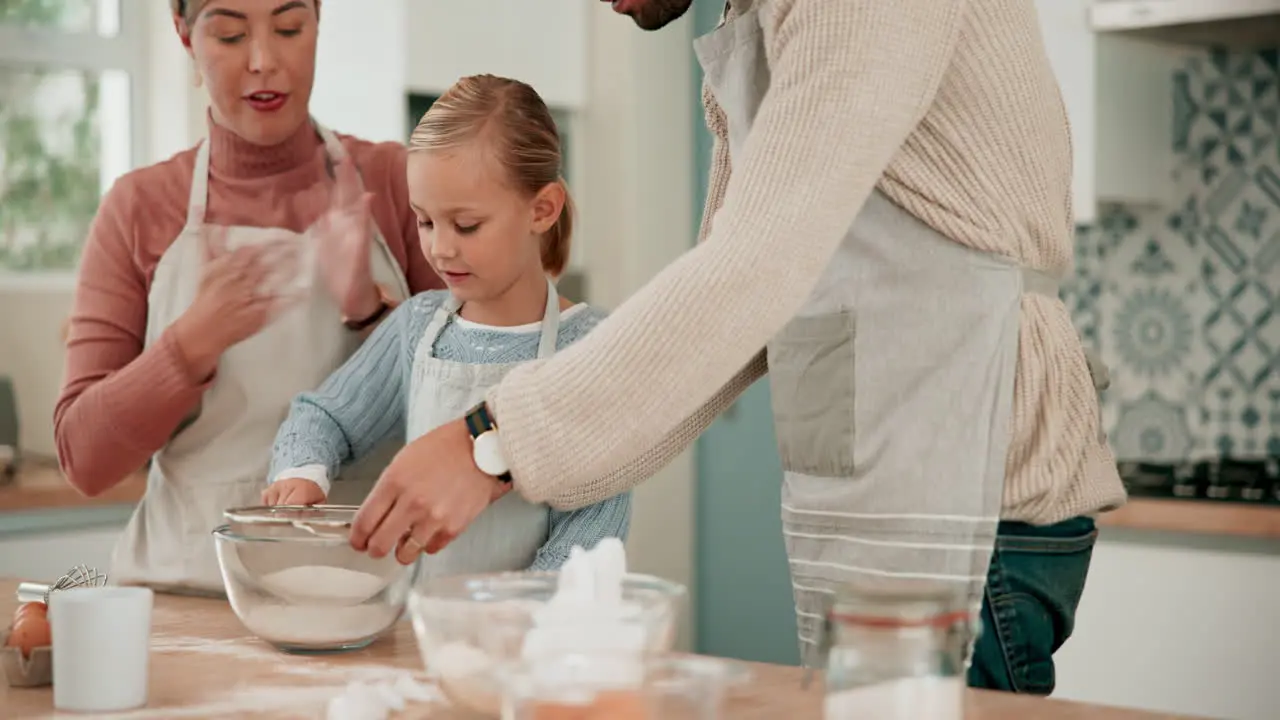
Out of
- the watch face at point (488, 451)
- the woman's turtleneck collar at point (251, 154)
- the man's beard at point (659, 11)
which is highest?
the man's beard at point (659, 11)

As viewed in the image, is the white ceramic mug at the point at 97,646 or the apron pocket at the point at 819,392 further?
the apron pocket at the point at 819,392

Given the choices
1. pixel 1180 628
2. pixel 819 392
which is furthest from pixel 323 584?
pixel 1180 628

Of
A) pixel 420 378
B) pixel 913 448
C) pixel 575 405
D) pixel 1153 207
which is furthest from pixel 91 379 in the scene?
pixel 1153 207

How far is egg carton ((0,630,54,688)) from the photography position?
1.28m

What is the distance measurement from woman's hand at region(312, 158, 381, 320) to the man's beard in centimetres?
55

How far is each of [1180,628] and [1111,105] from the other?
1.04 meters

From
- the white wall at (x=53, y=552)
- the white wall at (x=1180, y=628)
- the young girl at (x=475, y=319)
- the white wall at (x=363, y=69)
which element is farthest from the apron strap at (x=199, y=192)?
the white wall at (x=1180, y=628)

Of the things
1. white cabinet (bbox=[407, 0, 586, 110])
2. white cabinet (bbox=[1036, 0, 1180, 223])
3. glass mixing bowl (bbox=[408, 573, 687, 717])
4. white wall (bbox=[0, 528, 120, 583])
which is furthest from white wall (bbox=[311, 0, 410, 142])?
glass mixing bowl (bbox=[408, 573, 687, 717])

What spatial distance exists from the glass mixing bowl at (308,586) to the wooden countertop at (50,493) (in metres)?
1.87

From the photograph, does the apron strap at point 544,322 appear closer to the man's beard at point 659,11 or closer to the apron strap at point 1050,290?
the man's beard at point 659,11

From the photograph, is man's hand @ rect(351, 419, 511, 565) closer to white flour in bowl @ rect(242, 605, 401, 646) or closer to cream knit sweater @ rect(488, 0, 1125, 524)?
cream knit sweater @ rect(488, 0, 1125, 524)

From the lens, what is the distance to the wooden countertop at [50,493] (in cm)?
315

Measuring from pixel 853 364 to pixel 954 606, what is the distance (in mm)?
474

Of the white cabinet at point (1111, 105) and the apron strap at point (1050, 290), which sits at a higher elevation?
the white cabinet at point (1111, 105)
